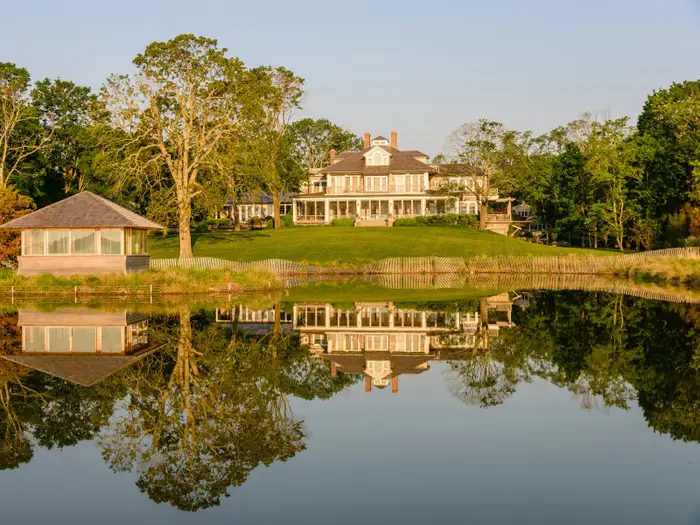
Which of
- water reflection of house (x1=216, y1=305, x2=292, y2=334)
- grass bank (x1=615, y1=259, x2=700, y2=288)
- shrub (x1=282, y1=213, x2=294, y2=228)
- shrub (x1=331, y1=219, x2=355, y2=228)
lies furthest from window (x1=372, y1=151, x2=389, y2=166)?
water reflection of house (x1=216, y1=305, x2=292, y2=334)

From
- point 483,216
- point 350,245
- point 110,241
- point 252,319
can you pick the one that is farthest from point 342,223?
point 252,319

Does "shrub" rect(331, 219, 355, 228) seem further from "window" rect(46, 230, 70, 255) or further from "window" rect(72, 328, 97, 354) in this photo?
"window" rect(72, 328, 97, 354)

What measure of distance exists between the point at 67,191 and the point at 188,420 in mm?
65624

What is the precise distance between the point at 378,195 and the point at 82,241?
44.3 metres

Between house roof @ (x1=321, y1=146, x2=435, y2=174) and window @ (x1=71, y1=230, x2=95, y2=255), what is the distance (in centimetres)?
4474

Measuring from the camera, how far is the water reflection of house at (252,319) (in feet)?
90.3

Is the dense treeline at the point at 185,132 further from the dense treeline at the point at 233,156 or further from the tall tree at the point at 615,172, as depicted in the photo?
the tall tree at the point at 615,172

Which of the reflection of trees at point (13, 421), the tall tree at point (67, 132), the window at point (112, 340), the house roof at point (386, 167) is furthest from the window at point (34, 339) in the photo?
the house roof at point (386, 167)

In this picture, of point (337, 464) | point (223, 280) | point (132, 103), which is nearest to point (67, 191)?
point (132, 103)

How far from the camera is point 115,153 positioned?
168ft

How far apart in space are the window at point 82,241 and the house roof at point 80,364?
66.7ft

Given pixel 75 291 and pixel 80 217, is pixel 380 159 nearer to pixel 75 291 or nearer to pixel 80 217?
pixel 80 217

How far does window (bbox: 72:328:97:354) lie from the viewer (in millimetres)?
22312

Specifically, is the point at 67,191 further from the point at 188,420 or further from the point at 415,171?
the point at 188,420
